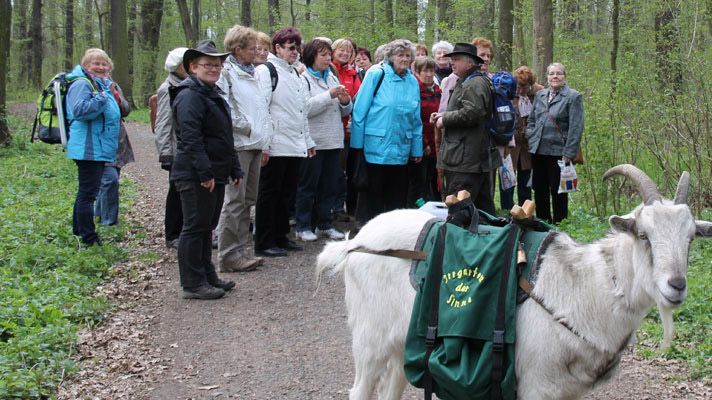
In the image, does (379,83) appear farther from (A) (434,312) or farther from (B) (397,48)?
(A) (434,312)

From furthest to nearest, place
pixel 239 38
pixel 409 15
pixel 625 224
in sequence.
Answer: pixel 409 15 < pixel 239 38 < pixel 625 224

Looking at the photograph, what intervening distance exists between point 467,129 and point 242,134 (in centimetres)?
234

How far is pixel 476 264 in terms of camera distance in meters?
3.54

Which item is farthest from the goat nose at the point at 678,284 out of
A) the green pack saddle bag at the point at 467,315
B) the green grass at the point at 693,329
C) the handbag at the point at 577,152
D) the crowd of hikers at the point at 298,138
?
the handbag at the point at 577,152

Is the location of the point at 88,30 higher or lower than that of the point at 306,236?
higher

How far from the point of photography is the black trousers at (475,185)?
7402mm

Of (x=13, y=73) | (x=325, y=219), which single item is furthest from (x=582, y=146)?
(x=13, y=73)

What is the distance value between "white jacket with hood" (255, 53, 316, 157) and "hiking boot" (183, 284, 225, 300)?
5.80 ft

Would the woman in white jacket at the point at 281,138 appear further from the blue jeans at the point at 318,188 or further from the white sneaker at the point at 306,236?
the white sneaker at the point at 306,236

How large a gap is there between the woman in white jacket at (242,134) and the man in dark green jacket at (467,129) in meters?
1.90

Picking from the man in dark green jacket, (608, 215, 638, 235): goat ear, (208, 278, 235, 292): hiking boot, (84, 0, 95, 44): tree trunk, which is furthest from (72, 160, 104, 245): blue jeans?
(84, 0, 95, 44): tree trunk

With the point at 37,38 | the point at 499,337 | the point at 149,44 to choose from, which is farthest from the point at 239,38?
the point at 37,38

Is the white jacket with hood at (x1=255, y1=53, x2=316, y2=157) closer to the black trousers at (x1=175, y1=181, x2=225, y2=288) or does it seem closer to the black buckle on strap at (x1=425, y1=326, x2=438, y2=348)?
the black trousers at (x1=175, y1=181, x2=225, y2=288)

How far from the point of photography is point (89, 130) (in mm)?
7848
